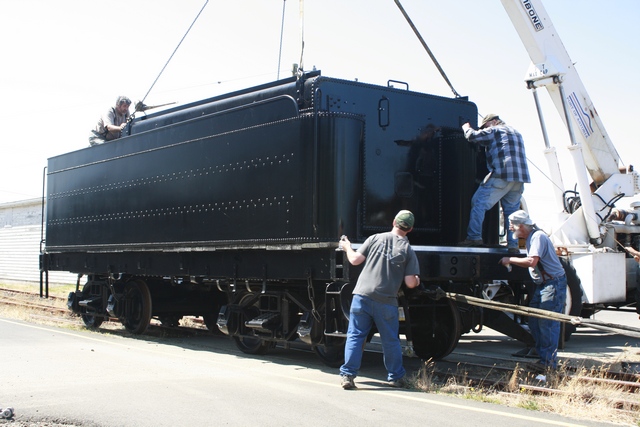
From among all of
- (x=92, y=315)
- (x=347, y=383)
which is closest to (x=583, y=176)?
(x=347, y=383)

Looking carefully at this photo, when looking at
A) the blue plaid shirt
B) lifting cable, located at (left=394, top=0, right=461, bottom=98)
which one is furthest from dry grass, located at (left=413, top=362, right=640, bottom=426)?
lifting cable, located at (left=394, top=0, right=461, bottom=98)

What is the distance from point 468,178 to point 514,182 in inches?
23.0

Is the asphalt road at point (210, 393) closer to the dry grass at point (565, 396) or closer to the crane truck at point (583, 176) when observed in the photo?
the dry grass at point (565, 396)

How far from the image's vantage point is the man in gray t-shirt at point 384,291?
7504mm

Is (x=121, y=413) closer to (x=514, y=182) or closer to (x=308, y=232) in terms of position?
(x=308, y=232)

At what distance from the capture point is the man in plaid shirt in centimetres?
923

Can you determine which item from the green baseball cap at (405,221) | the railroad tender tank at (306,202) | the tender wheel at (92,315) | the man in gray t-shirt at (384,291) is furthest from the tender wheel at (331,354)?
the tender wheel at (92,315)

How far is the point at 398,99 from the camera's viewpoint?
9.46 m

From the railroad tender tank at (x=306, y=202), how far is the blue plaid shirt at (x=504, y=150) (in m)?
0.39

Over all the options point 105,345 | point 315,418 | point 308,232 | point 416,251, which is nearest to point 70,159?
point 105,345

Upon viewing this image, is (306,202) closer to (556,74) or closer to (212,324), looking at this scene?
(212,324)

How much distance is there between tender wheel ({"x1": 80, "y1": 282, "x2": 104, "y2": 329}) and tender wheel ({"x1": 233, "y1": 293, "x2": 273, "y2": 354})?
4702 mm

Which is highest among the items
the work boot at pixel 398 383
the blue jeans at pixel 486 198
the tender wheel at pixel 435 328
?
the blue jeans at pixel 486 198

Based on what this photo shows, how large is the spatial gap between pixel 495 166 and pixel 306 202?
2.52m
